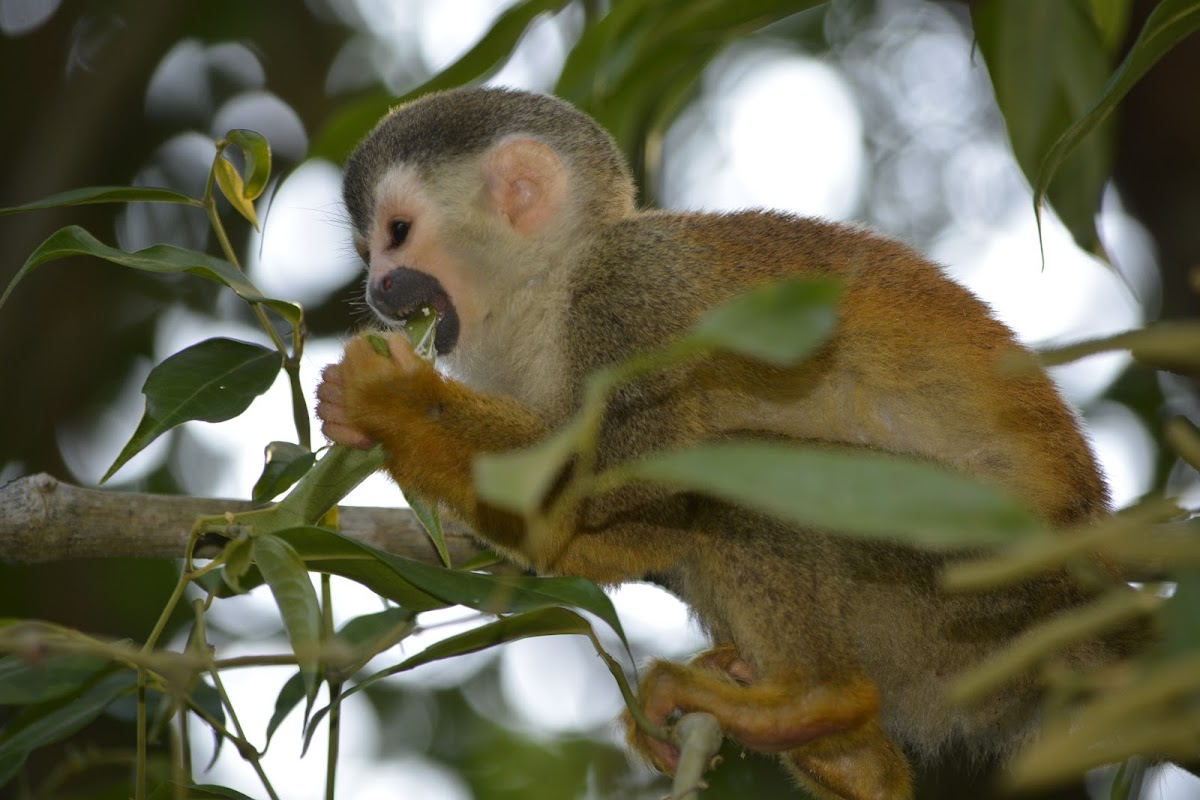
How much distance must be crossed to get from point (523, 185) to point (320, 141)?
571mm

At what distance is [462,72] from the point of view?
3189mm

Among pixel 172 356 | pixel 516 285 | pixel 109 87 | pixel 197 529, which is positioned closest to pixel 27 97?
pixel 109 87

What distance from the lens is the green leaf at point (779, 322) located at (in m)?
1.10

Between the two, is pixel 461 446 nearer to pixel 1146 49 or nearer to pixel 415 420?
pixel 415 420

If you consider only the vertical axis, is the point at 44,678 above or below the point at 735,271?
below

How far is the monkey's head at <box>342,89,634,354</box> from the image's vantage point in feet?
11.1

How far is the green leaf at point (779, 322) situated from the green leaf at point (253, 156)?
1.51 meters

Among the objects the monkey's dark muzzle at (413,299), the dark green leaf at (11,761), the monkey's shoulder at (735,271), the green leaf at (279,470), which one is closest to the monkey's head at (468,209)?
the monkey's dark muzzle at (413,299)

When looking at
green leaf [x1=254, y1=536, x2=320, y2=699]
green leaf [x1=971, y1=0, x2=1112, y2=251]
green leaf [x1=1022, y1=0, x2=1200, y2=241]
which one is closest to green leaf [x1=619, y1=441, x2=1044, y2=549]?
green leaf [x1=254, y1=536, x2=320, y2=699]

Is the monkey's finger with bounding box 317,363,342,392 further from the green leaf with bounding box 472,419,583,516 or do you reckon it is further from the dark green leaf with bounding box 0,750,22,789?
the green leaf with bounding box 472,419,583,516

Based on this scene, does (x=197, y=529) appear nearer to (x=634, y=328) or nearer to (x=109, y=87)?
(x=634, y=328)

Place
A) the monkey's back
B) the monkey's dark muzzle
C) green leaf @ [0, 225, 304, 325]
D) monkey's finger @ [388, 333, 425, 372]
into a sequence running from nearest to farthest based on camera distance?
1. green leaf @ [0, 225, 304, 325]
2. the monkey's back
3. monkey's finger @ [388, 333, 425, 372]
4. the monkey's dark muzzle

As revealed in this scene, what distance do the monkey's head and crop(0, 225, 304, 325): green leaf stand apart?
82 centimetres

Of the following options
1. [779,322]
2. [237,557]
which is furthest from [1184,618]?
[237,557]
